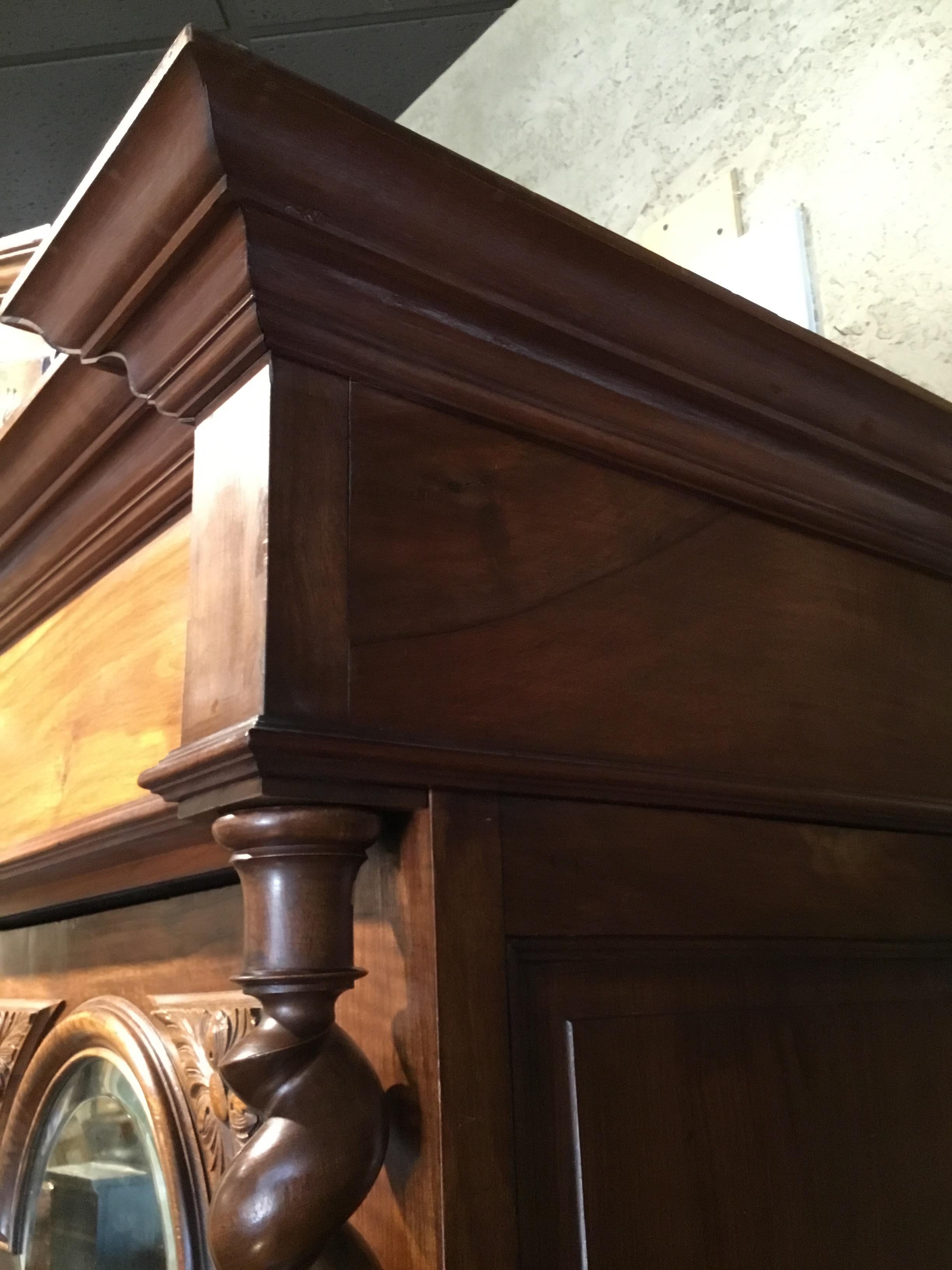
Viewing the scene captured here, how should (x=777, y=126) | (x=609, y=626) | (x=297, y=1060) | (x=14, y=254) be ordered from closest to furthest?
1. (x=297, y=1060)
2. (x=609, y=626)
3. (x=14, y=254)
4. (x=777, y=126)

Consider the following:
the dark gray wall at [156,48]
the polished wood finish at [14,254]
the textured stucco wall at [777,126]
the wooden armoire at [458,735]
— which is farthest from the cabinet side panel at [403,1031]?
the dark gray wall at [156,48]

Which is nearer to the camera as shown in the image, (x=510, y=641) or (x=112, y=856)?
(x=510, y=641)

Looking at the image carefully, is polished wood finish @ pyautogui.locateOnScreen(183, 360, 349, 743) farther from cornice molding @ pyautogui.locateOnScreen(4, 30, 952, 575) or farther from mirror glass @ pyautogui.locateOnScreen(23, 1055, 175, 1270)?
mirror glass @ pyautogui.locateOnScreen(23, 1055, 175, 1270)

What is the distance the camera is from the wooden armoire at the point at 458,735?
1.24 ft

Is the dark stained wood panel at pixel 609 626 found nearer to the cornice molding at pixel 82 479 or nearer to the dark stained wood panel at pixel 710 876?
the dark stained wood panel at pixel 710 876

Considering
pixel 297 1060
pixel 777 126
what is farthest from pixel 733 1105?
pixel 777 126

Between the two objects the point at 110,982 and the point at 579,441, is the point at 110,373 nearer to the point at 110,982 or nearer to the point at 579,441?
the point at 579,441

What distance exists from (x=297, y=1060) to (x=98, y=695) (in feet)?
0.95

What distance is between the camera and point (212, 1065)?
19.5 inches

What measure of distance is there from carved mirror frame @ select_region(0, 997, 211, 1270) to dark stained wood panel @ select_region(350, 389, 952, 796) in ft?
0.84

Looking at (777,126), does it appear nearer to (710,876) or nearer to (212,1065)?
(710,876)

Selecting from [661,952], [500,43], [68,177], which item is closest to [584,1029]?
[661,952]

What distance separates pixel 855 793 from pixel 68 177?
1583 millimetres

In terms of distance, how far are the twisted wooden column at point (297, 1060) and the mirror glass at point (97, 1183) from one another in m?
0.18
